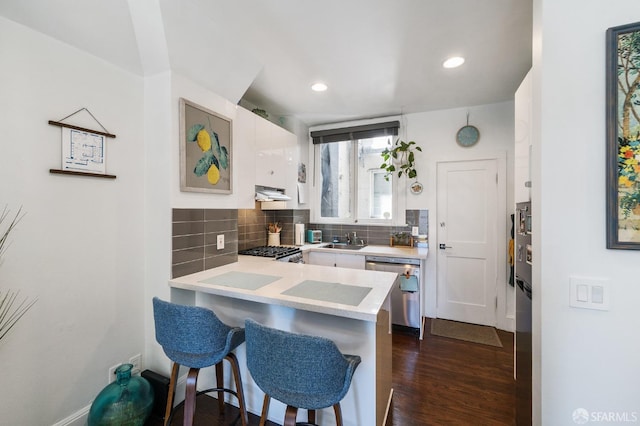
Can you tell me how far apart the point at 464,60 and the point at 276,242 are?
2.81 metres

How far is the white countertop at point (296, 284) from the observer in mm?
1266

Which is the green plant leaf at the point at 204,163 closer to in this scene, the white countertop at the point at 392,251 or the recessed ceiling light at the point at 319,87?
the recessed ceiling light at the point at 319,87

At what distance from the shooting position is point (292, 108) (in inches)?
127

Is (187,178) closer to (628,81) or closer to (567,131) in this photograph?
(567,131)

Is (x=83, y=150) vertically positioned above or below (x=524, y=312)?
above

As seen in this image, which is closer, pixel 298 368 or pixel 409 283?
pixel 298 368

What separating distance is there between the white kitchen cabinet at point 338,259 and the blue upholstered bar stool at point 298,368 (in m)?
1.96

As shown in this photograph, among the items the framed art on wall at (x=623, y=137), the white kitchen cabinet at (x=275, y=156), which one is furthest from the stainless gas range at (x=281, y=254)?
the framed art on wall at (x=623, y=137)

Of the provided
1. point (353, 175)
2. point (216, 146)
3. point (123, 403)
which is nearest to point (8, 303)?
point (123, 403)

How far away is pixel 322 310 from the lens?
50.6 inches

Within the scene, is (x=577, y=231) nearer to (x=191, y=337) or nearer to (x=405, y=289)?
(x=191, y=337)

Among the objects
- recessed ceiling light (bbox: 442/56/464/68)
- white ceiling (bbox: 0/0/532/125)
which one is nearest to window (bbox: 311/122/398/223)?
white ceiling (bbox: 0/0/532/125)

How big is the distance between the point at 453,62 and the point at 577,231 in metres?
1.83

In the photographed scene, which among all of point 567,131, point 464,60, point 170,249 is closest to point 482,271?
point 464,60
